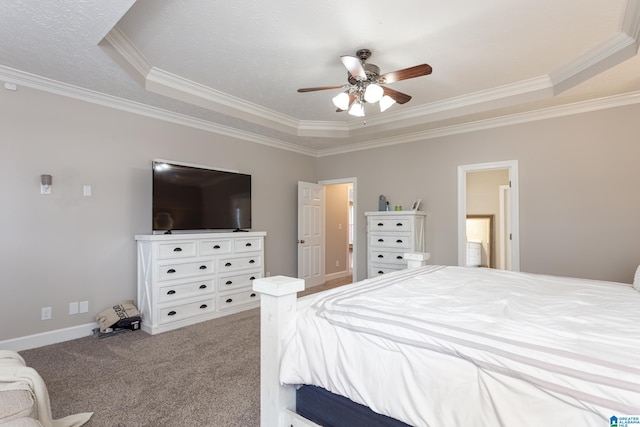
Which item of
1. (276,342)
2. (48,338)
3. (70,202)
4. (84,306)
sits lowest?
(48,338)

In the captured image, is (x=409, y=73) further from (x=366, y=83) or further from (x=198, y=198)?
(x=198, y=198)

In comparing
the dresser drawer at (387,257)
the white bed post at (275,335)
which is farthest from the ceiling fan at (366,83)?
the dresser drawer at (387,257)

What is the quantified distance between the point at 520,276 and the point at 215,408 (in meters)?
2.29

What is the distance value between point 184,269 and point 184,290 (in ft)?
0.80

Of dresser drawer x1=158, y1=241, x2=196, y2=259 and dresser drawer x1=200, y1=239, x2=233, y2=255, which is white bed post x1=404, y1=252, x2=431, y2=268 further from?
dresser drawer x1=158, y1=241, x2=196, y2=259

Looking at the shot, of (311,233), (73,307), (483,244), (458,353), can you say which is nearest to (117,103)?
(73,307)

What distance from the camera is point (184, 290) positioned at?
3.66m

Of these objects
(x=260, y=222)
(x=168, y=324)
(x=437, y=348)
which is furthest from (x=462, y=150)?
(x=168, y=324)

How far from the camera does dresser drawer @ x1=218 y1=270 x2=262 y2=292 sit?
13.3 ft

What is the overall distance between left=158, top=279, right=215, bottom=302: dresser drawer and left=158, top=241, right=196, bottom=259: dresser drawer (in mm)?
334

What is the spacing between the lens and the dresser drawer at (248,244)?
4.25 m

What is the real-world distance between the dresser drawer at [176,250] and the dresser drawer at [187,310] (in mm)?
573

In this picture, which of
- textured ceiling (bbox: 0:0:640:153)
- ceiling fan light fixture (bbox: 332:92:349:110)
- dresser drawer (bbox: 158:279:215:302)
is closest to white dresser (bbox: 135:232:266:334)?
dresser drawer (bbox: 158:279:215:302)

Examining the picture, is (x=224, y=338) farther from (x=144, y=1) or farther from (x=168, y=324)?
(x=144, y=1)
